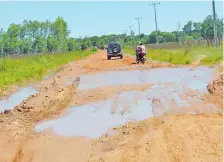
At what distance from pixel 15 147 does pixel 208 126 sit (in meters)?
4.36

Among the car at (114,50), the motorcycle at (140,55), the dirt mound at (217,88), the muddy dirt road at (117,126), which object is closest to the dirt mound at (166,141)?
the muddy dirt road at (117,126)

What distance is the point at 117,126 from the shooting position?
10352 mm

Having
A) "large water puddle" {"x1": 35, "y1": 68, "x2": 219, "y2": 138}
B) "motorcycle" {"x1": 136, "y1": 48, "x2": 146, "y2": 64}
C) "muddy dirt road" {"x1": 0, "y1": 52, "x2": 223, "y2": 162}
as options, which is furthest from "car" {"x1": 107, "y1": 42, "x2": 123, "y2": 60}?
"large water puddle" {"x1": 35, "y1": 68, "x2": 219, "y2": 138}

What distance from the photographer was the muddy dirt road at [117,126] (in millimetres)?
7617

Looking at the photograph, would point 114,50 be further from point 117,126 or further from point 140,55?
point 117,126

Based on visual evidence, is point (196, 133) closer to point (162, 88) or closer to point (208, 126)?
point (208, 126)

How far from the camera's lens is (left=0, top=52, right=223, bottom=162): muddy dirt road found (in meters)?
7.62

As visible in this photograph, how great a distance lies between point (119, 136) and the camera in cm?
919

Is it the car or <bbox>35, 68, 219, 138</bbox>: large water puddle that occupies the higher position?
the car

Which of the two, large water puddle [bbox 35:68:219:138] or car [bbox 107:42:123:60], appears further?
car [bbox 107:42:123:60]

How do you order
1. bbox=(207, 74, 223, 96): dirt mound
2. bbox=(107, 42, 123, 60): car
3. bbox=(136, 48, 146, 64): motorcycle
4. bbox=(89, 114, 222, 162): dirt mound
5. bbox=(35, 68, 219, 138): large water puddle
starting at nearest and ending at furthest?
1. bbox=(89, 114, 222, 162): dirt mound
2. bbox=(35, 68, 219, 138): large water puddle
3. bbox=(207, 74, 223, 96): dirt mound
4. bbox=(136, 48, 146, 64): motorcycle
5. bbox=(107, 42, 123, 60): car

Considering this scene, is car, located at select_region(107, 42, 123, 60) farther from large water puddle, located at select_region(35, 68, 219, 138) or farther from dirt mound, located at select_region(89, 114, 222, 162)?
dirt mound, located at select_region(89, 114, 222, 162)

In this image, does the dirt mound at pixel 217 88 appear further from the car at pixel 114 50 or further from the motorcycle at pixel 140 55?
the car at pixel 114 50

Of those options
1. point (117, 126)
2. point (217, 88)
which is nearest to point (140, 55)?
point (217, 88)
